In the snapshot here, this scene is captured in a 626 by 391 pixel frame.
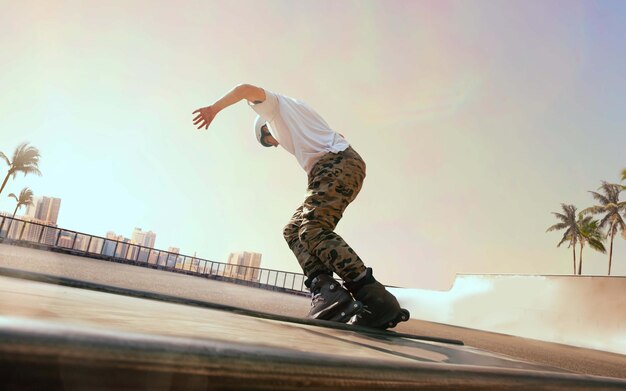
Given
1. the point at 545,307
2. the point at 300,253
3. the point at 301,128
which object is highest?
the point at 301,128

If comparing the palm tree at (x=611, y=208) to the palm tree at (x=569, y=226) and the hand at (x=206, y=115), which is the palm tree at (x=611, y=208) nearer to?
the palm tree at (x=569, y=226)

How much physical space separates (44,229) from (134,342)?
21.6 meters

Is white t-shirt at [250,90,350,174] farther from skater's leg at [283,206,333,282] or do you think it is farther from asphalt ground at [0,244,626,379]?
asphalt ground at [0,244,626,379]

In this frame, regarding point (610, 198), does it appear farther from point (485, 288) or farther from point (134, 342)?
point (134, 342)

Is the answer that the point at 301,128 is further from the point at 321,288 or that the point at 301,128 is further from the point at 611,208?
the point at 611,208

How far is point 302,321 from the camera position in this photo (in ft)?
6.20

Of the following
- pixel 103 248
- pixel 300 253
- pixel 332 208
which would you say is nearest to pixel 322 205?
pixel 332 208

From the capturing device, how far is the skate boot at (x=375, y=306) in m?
2.33

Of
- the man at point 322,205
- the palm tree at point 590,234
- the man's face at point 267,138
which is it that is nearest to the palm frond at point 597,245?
the palm tree at point 590,234

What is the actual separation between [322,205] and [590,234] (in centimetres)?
4226

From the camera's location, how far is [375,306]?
2342 mm

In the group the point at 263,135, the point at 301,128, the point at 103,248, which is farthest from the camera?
the point at 103,248

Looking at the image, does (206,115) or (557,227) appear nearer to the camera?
(206,115)

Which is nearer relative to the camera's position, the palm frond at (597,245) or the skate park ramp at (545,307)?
the skate park ramp at (545,307)
